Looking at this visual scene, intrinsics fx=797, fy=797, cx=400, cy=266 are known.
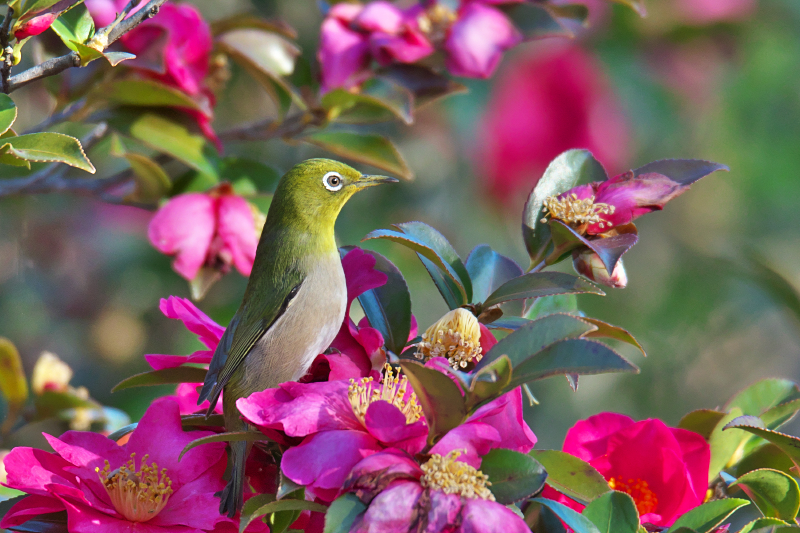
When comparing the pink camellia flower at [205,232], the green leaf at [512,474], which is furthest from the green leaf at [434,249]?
the pink camellia flower at [205,232]

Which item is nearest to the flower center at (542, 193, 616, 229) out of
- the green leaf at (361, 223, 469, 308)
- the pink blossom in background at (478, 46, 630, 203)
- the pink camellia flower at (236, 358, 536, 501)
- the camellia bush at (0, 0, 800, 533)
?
the camellia bush at (0, 0, 800, 533)

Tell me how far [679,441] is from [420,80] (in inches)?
32.9

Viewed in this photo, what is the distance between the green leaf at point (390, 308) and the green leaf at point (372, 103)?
20.2 inches

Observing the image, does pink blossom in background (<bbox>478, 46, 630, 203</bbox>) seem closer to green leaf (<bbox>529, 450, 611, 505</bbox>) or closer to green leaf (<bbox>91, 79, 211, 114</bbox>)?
green leaf (<bbox>91, 79, 211, 114</bbox>)

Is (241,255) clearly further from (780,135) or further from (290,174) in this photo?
(780,135)

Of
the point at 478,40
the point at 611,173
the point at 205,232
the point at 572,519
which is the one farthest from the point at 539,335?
the point at 611,173

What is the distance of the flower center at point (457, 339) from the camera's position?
2.37 feet

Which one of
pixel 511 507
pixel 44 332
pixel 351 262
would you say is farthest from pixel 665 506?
pixel 44 332

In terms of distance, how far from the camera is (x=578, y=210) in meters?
0.82

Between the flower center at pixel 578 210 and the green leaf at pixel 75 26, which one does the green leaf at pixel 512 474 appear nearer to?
the flower center at pixel 578 210

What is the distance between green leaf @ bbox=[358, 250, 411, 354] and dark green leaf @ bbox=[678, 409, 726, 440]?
347 millimetres

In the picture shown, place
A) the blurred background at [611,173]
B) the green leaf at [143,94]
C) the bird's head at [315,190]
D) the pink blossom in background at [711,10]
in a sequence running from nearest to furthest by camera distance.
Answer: the bird's head at [315,190] < the green leaf at [143,94] < the blurred background at [611,173] < the pink blossom in background at [711,10]

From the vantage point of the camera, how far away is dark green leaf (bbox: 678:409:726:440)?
893 millimetres

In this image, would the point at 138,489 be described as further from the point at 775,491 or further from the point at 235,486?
the point at 775,491
